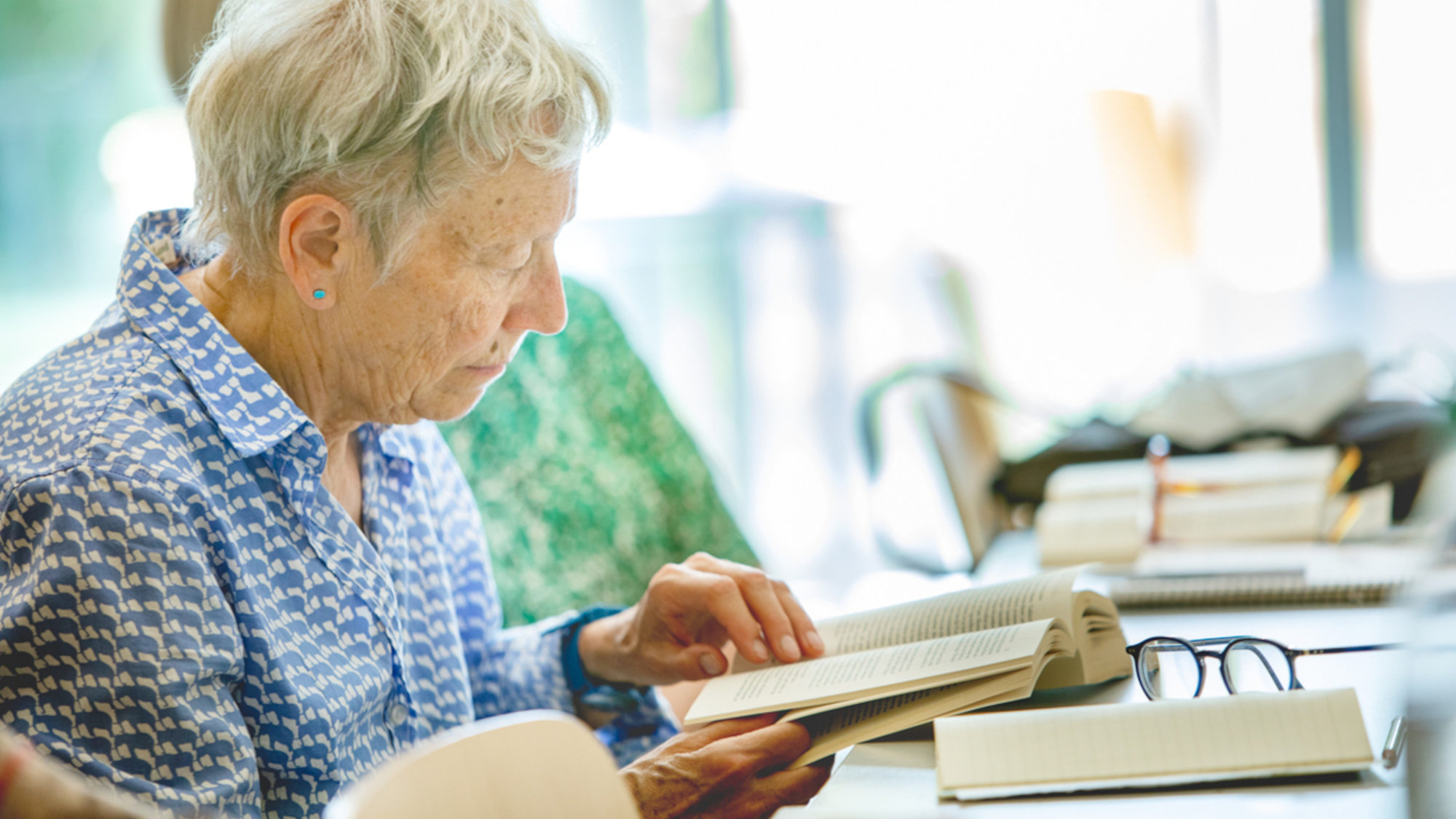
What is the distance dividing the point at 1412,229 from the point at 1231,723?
259cm

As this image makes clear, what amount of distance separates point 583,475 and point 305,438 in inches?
37.8

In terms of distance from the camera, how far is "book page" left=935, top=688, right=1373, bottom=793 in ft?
2.24

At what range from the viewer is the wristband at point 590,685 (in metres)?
1.23

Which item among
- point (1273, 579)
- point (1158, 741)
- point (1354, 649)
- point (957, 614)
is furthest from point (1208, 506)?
point (1158, 741)

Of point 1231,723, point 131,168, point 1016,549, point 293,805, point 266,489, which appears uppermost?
point 131,168

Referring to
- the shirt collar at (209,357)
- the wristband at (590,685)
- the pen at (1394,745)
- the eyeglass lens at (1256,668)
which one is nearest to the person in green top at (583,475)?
the wristband at (590,685)

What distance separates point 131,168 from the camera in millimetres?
3514

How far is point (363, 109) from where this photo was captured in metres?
0.95

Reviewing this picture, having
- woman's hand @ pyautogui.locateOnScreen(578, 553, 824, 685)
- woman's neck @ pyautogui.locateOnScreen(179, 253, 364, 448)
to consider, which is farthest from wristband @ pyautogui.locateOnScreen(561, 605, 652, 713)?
woman's neck @ pyautogui.locateOnScreen(179, 253, 364, 448)

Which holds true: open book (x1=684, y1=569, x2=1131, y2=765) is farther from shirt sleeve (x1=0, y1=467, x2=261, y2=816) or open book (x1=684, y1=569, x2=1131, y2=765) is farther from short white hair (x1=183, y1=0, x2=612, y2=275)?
short white hair (x1=183, y1=0, x2=612, y2=275)

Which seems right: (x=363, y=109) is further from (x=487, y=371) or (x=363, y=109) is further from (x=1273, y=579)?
(x=1273, y=579)

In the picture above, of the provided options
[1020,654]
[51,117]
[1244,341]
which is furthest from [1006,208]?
[51,117]

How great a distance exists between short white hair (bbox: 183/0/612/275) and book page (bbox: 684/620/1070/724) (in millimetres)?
468

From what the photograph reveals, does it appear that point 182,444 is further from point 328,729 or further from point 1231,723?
point 1231,723
